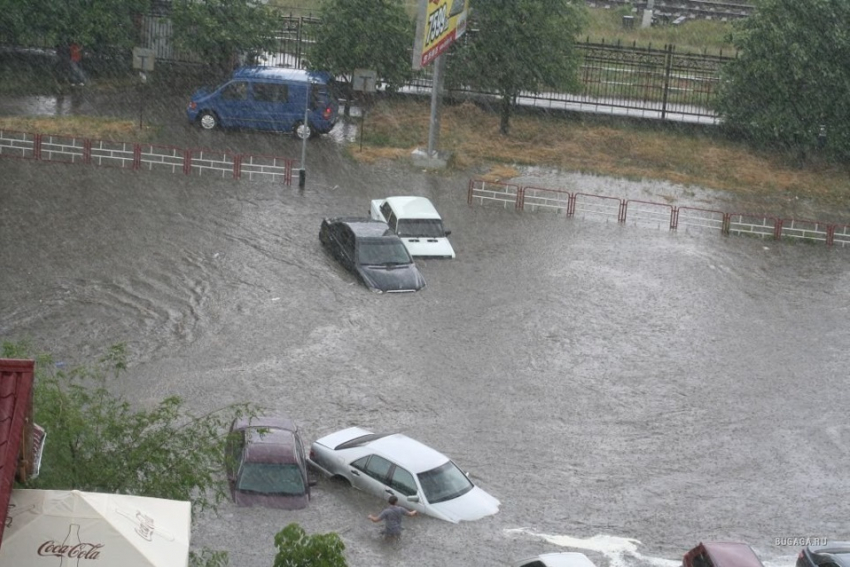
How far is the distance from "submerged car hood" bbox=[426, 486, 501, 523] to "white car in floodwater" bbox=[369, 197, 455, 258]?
392 inches

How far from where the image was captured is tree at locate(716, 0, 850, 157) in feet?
111

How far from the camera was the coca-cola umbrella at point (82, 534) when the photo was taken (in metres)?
9.51

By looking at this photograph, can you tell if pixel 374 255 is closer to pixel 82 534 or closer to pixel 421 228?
pixel 421 228

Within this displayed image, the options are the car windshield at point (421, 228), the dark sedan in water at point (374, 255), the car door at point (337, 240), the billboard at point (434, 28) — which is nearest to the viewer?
the dark sedan in water at point (374, 255)

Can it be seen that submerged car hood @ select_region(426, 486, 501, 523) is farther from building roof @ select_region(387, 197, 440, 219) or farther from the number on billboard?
the number on billboard

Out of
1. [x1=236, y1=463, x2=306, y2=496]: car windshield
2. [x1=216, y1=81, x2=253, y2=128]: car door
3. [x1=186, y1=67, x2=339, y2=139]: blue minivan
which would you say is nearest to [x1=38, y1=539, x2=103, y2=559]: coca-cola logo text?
[x1=236, y1=463, x2=306, y2=496]: car windshield

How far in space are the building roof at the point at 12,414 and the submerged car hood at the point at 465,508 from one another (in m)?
6.75

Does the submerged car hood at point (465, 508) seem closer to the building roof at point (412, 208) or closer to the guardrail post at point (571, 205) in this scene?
the building roof at point (412, 208)

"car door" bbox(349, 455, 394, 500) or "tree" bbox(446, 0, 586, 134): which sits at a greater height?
"tree" bbox(446, 0, 586, 134)

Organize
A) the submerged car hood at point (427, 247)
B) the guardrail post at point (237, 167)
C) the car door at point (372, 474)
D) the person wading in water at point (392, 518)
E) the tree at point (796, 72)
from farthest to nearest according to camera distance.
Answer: the tree at point (796, 72), the guardrail post at point (237, 167), the submerged car hood at point (427, 247), the car door at point (372, 474), the person wading in water at point (392, 518)

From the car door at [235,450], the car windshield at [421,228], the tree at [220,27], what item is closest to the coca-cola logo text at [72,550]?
the car door at [235,450]

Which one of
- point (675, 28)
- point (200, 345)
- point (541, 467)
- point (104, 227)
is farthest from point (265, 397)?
point (675, 28)

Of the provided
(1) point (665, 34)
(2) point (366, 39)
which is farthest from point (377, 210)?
(1) point (665, 34)

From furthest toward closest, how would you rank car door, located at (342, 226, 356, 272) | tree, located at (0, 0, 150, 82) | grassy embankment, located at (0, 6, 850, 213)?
1. tree, located at (0, 0, 150, 82)
2. grassy embankment, located at (0, 6, 850, 213)
3. car door, located at (342, 226, 356, 272)
